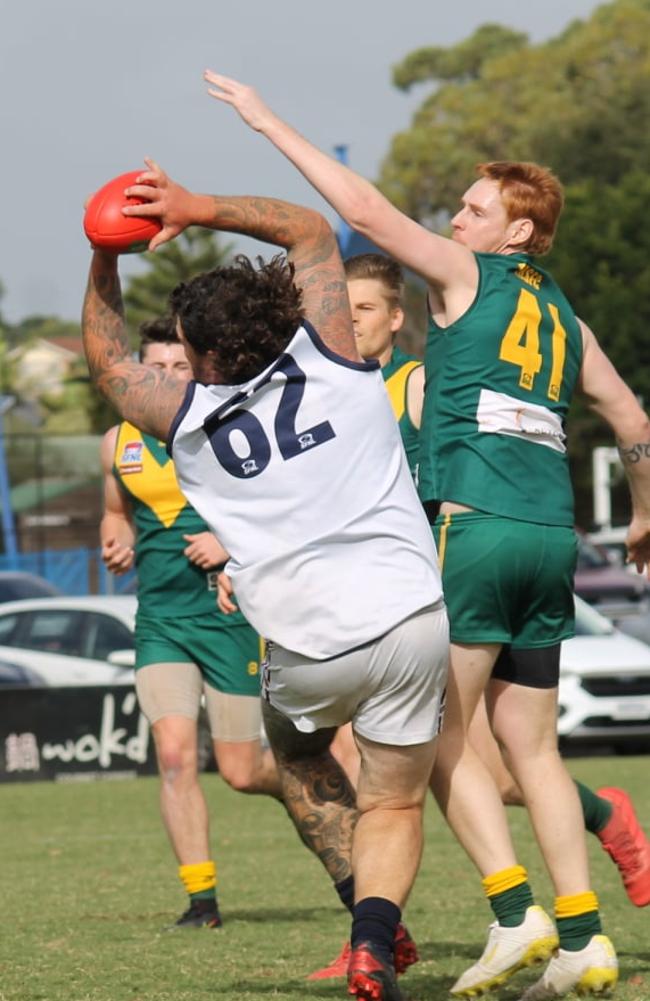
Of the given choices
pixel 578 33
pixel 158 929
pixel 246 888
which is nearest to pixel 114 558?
pixel 158 929

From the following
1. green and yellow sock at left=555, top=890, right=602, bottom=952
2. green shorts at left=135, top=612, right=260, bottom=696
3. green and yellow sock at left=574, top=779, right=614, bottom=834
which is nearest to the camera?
green and yellow sock at left=555, top=890, right=602, bottom=952

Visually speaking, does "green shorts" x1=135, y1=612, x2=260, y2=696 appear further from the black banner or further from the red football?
the black banner

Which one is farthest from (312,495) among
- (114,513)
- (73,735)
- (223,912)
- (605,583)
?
(605,583)

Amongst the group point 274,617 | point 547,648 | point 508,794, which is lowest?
point 508,794

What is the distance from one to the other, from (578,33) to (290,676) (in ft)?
220

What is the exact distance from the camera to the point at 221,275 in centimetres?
493

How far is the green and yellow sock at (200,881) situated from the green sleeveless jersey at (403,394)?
2.43m

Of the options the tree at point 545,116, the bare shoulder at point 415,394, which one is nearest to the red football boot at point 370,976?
the bare shoulder at point 415,394

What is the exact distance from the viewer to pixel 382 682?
4.89 meters

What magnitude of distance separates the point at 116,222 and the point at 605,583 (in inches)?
962

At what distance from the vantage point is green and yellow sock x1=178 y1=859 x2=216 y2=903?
8031 millimetres

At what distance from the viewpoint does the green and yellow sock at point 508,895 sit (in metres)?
5.56

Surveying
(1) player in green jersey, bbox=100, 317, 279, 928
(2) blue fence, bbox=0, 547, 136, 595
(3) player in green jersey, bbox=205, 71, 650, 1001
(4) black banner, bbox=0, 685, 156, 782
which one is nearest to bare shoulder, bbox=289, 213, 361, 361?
(3) player in green jersey, bbox=205, 71, 650, 1001

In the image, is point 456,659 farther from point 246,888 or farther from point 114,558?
point 246,888
